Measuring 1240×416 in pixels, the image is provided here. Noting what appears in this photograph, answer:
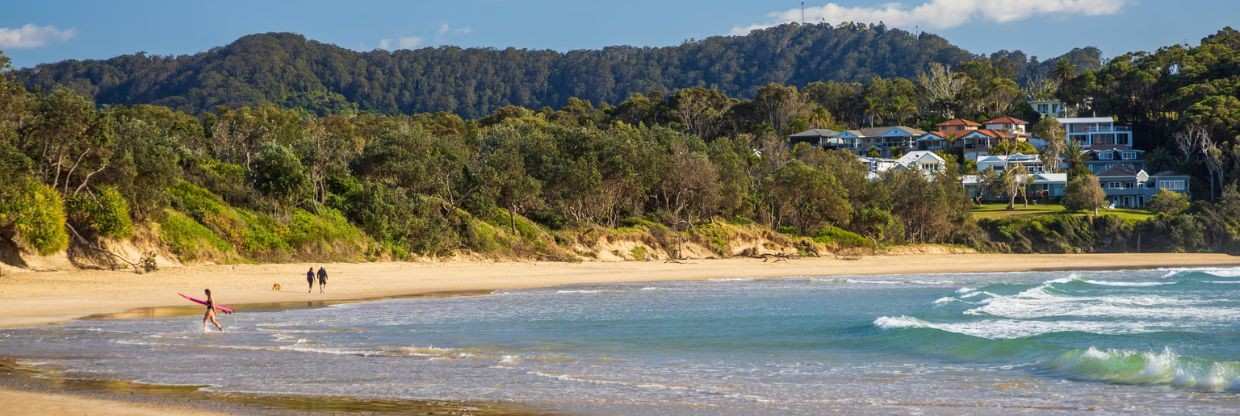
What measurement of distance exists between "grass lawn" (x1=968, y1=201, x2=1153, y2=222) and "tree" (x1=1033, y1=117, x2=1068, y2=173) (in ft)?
38.4

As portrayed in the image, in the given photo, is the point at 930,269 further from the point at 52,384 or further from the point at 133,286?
the point at 52,384

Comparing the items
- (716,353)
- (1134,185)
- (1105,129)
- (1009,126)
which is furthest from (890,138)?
(716,353)

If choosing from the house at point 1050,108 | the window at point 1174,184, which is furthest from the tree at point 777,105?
the window at point 1174,184

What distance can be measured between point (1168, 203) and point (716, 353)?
267ft

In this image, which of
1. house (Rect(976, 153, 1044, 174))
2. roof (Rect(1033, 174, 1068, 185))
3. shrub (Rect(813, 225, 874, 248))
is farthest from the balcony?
shrub (Rect(813, 225, 874, 248))

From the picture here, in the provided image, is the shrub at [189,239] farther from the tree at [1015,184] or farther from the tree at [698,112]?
the tree at [698,112]

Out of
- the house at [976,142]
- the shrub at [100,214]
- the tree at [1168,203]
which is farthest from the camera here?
the house at [976,142]

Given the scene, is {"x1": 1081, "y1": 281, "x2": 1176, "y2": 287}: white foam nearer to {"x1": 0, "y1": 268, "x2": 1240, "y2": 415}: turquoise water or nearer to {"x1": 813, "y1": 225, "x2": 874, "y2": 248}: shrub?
{"x1": 0, "y1": 268, "x2": 1240, "y2": 415}: turquoise water

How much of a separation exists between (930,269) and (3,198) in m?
41.7

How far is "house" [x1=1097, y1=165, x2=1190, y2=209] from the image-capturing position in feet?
340

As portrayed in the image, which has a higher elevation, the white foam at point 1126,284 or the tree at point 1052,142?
the tree at point 1052,142

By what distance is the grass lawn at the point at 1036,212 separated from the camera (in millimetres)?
90938

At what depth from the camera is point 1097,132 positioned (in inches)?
4825

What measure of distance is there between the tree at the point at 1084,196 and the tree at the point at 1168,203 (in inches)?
159
